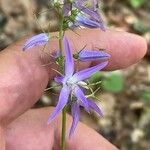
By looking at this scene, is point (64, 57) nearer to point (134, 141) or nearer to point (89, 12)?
point (89, 12)

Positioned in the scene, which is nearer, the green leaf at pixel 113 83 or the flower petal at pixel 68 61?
the flower petal at pixel 68 61

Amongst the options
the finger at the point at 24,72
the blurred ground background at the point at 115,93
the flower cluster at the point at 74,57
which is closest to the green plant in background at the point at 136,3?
the blurred ground background at the point at 115,93

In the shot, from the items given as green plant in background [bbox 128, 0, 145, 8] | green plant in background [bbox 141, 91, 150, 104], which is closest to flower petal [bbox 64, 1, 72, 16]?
green plant in background [bbox 141, 91, 150, 104]

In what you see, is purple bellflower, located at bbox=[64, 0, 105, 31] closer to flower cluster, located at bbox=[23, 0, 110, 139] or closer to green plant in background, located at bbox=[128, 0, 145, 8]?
flower cluster, located at bbox=[23, 0, 110, 139]

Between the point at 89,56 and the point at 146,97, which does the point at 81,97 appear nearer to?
the point at 89,56

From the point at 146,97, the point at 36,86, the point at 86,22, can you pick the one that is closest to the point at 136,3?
the point at 146,97

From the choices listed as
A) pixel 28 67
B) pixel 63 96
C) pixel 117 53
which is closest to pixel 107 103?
pixel 117 53

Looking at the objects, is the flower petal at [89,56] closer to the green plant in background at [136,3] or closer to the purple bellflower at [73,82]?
the purple bellflower at [73,82]
